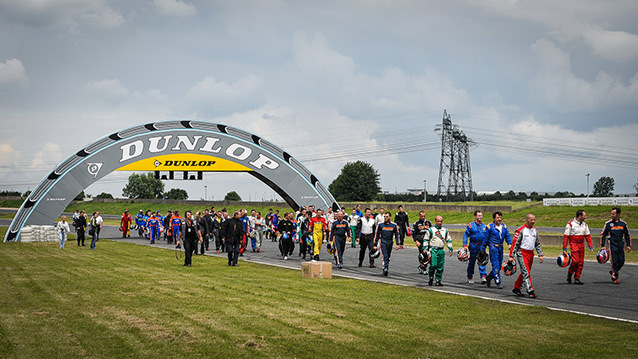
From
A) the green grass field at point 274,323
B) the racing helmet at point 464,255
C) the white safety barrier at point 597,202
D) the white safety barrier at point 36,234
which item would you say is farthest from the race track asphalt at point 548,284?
the white safety barrier at point 597,202

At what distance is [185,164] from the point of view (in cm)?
3719

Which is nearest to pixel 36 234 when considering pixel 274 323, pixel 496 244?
pixel 496 244

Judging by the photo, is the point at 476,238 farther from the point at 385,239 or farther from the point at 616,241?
the point at 616,241

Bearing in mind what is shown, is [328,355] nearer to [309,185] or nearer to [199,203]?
[309,185]

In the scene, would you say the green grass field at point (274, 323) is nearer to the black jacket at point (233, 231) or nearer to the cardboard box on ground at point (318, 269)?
the cardboard box on ground at point (318, 269)

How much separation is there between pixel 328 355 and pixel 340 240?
39.0ft

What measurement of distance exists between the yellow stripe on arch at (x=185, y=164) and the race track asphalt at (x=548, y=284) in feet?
49.4

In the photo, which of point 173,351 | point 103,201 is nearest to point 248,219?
point 173,351

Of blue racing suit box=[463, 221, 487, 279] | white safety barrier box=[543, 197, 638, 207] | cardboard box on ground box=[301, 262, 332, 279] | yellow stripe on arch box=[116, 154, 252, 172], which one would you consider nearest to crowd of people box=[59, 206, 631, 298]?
blue racing suit box=[463, 221, 487, 279]

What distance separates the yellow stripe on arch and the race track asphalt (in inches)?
592

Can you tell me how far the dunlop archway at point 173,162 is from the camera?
34.6 m

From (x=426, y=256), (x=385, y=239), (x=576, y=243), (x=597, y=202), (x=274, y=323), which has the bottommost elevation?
(x=274, y=323)

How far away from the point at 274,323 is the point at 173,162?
2889 cm

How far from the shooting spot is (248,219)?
88.2 ft
